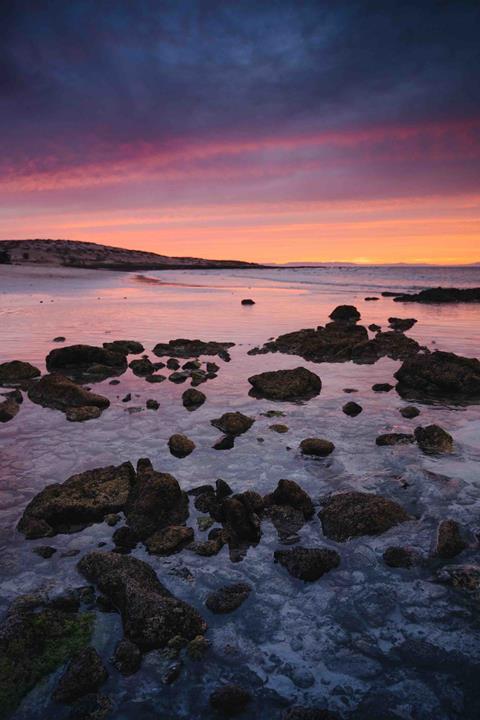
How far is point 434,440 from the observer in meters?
8.70

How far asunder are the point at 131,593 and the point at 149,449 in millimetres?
4116

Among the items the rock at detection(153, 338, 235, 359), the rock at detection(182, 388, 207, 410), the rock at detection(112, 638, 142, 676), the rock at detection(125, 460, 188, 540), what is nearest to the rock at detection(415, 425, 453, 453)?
the rock at detection(125, 460, 188, 540)

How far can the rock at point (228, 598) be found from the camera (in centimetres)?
485

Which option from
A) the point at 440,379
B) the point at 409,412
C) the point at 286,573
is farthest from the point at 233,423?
the point at 440,379

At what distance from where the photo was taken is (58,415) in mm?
10484

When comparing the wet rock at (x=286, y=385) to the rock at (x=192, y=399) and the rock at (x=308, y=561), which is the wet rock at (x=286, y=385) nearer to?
the rock at (x=192, y=399)

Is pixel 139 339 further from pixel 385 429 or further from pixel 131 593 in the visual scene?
pixel 131 593

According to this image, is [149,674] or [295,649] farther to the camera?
[295,649]

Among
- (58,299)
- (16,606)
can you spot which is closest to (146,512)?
(16,606)

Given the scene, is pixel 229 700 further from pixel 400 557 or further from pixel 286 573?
pixel 400 557

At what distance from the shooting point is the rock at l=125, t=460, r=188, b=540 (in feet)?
20.3

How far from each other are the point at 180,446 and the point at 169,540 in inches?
110

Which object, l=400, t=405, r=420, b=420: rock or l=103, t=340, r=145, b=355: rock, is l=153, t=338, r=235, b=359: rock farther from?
l=400, t=405, r=420, b=420: rock

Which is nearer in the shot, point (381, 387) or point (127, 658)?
point (127, 658)
